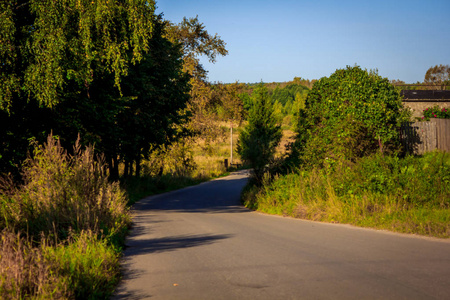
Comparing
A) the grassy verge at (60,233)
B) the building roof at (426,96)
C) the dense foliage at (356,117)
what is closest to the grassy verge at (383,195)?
the dense foliage at (356,117)

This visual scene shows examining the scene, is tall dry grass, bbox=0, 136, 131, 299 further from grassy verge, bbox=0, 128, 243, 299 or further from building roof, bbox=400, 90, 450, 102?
building roof, bbox=400, 90, 450, 102

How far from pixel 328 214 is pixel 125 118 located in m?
10.2

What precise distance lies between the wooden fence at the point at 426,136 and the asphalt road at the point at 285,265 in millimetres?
8525

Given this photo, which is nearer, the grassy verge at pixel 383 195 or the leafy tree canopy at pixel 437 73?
the grassy verge at pixel 383 195

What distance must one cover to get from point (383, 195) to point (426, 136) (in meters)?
7.88

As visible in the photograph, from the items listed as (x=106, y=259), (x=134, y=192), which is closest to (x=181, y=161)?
(x=134, y=192)

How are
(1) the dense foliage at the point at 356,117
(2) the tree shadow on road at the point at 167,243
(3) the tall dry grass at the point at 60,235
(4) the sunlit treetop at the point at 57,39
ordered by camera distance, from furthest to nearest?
(1) the dense foliage at the point at 356,117 < (4) the sunlit treetop at the point at 57,39 < (2) the tree shadow on road at the point at 167,243 < (3) the tall dry grass at the point at 60,235

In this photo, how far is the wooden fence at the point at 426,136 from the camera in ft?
59.9

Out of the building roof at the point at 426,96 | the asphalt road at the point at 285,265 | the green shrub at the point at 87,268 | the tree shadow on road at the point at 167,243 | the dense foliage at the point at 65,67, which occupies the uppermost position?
the building roof at the point at 426,96

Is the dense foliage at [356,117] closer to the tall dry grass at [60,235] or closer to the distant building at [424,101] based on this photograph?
the tall dry grass at [60,235]

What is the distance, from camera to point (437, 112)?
25.1 metres

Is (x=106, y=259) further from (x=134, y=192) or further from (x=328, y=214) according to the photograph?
(x=134, y=192)

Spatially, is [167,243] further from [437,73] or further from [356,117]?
[437,73]

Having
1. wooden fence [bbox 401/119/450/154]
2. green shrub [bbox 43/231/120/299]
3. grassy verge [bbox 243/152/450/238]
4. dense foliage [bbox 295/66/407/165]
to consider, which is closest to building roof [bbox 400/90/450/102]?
wooden fence [bbox 401/119/450/154]
